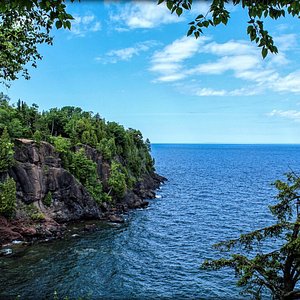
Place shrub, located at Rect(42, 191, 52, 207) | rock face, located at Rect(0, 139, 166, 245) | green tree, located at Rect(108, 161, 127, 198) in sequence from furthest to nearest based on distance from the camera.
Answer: green tree, located at Rect(108, 161, 127, 198) < shrub, located at Rect(42, 191, 52, 207) < rock face, located at Rect(0, 139, 166, 245)

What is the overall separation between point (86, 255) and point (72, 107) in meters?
88.4

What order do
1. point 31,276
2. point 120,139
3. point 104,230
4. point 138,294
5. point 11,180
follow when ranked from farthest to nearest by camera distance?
point 120,139
point 104,230
point 11,180
point 31,276
point 138,294

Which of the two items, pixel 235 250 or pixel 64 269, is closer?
pixel 64 269

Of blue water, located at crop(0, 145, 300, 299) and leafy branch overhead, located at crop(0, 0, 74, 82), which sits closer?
leafy branch overhead, located at crop(0, 0, 74, 82)

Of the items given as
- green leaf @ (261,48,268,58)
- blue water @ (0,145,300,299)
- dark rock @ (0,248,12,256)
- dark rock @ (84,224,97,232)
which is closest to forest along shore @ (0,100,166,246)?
dark rock @ (84,224,97,232)

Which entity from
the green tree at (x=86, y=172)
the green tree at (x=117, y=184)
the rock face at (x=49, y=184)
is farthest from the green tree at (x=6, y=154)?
the green tree at (x=117, y=184)

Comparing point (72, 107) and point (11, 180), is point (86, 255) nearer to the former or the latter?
point (11, 180)

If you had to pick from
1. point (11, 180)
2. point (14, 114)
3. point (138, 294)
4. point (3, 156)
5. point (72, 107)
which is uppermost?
point (72, 107)

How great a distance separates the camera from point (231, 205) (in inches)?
3022

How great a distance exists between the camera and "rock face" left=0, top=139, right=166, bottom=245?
49.4 meters

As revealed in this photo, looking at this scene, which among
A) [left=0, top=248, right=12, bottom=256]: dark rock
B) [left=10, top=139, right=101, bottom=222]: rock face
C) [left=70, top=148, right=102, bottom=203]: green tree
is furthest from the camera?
[left=70, top=148, right=102, bottom=203]: green tree

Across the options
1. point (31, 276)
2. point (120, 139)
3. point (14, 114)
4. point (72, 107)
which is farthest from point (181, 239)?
point (72, 107)

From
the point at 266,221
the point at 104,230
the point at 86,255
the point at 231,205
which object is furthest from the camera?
the point at 231,205

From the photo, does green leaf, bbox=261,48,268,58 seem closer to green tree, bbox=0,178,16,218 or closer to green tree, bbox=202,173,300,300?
green tree, bbox=202,173,300,300
